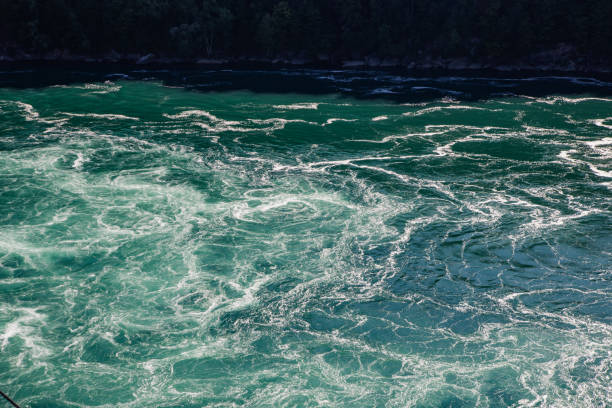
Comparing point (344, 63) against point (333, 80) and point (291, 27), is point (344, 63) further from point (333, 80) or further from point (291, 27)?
point (333, 80)

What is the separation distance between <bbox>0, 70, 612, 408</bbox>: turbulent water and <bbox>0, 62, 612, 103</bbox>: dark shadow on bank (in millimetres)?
17638

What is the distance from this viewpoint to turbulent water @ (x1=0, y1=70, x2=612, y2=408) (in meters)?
26.2

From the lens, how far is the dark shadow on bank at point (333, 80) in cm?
8338

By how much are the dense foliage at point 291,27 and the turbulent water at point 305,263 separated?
4127cm

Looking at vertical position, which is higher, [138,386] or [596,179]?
[596,179]

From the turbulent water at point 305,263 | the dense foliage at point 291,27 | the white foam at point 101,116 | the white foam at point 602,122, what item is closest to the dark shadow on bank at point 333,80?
the dense foliage at point 291,27

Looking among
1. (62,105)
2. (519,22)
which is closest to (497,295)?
(62,105)

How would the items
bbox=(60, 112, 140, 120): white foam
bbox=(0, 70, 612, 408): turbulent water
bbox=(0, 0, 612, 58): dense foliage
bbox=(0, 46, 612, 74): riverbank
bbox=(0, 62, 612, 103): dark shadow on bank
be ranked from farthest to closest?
bbox=(0, 0, 612, 58): dense foliage, bbox=(0, 46, 612, 74): riverbank, bbox=(0, 62, 612, 103): dark shadow on bank, bbox=(60, 112, 140, 120): white foam, bbox=(0, 70, 612, 408): turbulent water

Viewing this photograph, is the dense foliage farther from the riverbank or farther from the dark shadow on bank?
the dark shadow on bank

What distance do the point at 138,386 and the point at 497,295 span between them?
19.7 m

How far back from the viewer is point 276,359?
89.8ft

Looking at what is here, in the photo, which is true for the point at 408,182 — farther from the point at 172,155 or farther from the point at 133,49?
the point at 133,49

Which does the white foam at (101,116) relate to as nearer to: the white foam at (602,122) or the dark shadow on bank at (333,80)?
the dark shadow on bank at (333,80)

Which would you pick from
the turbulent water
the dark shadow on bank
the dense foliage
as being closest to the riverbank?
the dense foliage
